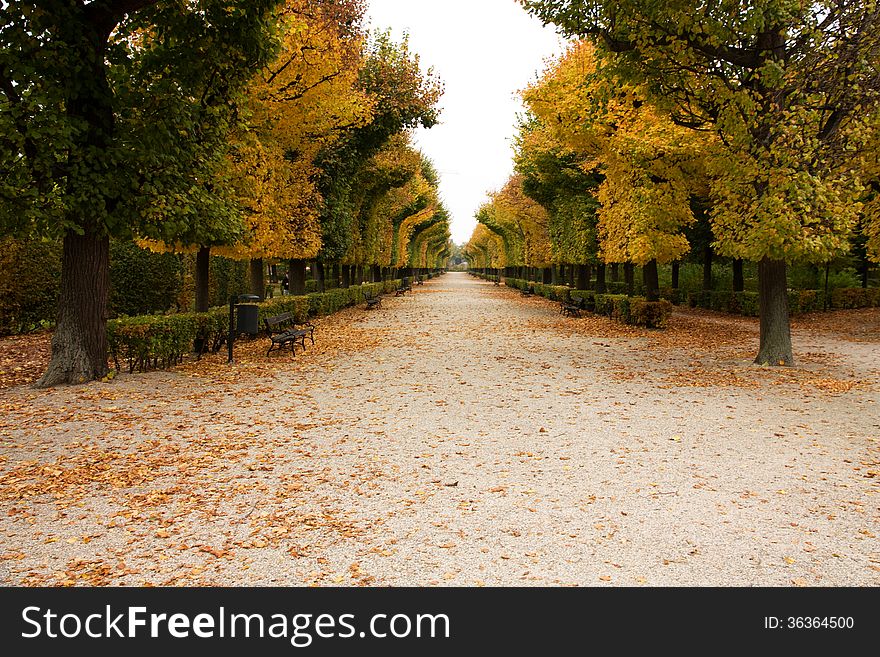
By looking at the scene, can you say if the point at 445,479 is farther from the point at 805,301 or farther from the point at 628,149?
the point at 805,301

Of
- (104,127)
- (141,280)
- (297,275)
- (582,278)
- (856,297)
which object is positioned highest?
(104,127)

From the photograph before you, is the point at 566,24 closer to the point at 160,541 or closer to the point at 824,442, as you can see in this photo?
the point at 824,442

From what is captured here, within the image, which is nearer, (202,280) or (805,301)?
(202,280)

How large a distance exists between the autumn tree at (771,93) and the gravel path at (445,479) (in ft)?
9.04

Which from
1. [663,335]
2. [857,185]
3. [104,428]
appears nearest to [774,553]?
[104,428]

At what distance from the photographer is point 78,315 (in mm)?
9781

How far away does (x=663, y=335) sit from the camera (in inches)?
687

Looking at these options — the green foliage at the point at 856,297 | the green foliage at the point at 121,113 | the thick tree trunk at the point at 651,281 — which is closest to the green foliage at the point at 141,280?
the green foliage at the point at 121,113

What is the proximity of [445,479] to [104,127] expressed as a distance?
874 cm

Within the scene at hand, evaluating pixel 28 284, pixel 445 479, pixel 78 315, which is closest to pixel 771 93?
pixel 445 479

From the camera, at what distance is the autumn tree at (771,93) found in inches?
392

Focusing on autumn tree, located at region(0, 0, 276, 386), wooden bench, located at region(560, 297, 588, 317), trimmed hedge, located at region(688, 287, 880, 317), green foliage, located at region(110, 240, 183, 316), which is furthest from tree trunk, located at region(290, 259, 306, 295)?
trimmed hedge, located at region(688, 287, 880, 317)

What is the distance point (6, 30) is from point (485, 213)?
2062 inches

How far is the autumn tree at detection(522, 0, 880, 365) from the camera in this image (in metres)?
9.96
